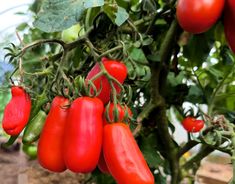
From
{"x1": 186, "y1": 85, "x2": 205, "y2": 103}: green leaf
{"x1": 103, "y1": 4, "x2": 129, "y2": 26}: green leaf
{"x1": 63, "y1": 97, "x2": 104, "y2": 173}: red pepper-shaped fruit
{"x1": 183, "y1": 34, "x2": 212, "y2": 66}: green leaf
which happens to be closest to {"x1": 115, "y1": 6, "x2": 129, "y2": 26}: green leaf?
{"x1": 103, "y1": 4, "x2": 129, "y2": 26}: green leaf

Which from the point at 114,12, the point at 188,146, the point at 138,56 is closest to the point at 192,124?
the point at 188,146

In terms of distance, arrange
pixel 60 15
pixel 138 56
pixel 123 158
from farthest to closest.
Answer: pixel 138 56 < pixel 60 15 < pixel 123 158

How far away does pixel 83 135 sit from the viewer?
451mm

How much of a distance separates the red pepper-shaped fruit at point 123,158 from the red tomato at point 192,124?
1.04 ft

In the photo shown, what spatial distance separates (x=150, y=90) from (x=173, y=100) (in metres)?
0.07

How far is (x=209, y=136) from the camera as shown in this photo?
63 cm

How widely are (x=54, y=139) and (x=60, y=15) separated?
0.17m

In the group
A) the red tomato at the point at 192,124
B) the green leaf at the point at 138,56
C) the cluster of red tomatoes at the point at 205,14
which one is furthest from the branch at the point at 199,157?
the cluster of red tomatoes at the point at 205,14

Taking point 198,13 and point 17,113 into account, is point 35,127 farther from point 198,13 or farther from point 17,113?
point 198,13

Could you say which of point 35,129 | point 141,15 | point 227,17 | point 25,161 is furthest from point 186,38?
point 25,161

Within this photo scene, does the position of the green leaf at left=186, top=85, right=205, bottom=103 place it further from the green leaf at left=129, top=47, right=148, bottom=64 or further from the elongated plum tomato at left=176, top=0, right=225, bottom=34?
the elongated plum tomato at left=176, top=0, right=225, bottom=34

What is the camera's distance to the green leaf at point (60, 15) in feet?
1.76

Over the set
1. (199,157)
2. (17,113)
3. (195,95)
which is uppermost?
(17,113)

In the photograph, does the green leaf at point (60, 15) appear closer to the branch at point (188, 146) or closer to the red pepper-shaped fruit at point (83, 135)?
the red pepper-shaped fruit at point (83, 135)
